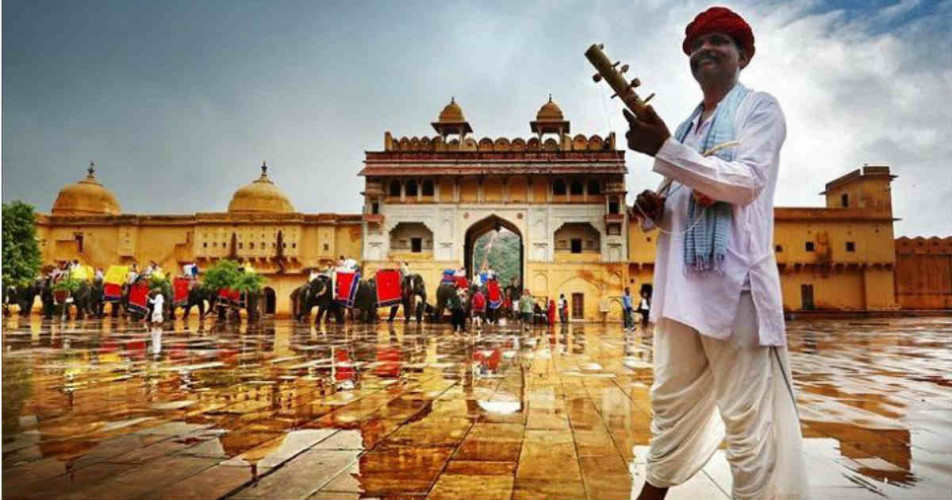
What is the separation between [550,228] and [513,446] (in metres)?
25.4

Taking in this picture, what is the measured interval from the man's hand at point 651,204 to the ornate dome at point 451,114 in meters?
29.6

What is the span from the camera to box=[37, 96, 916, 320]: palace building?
27.3 meters

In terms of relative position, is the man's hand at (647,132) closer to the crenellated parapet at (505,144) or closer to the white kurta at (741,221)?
the white kurta at (741,221)

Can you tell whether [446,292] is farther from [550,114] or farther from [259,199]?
[259,199]

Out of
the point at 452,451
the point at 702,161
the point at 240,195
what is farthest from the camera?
the point at 240,195

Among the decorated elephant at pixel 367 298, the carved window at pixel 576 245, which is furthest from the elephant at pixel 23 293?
the carved window at pixel 576 245

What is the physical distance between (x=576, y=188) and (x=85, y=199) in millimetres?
28293

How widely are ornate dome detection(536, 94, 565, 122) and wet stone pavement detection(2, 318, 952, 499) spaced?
2609cm

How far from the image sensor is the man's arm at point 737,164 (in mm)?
1578

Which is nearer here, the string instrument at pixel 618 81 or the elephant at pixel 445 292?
the string instrument at pixel 618 81

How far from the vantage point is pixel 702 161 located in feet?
5.22

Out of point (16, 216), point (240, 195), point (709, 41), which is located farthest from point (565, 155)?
point (709, 41)

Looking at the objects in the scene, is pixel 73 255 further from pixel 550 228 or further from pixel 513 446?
pixel 513 446

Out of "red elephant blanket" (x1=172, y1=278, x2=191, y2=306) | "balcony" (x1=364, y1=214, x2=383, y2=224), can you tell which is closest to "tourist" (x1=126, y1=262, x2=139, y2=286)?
"red elephant blanket" (x1=172, y1=278, x2=191, y2=306)
